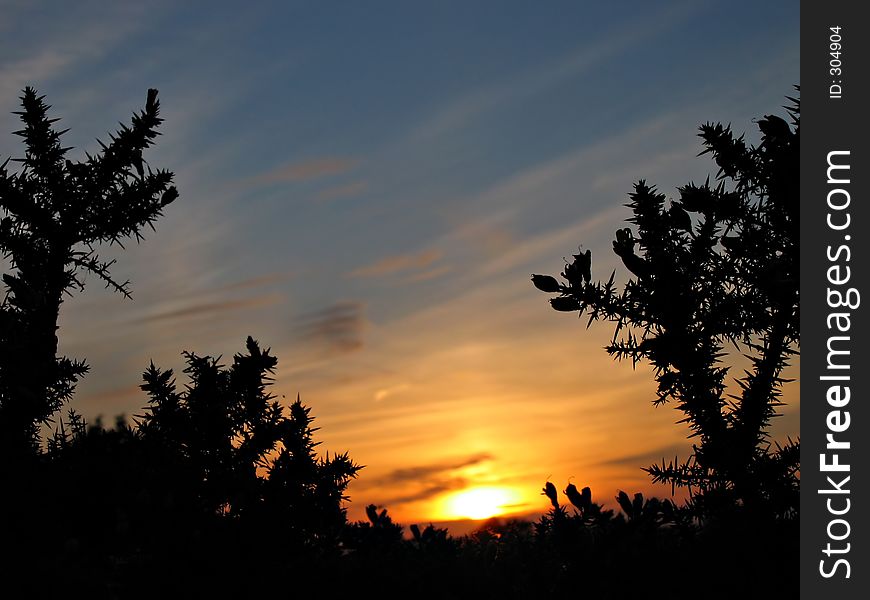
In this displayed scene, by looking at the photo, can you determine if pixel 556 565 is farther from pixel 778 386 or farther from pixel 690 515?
pixel 778 386

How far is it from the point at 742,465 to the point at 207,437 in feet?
14.0

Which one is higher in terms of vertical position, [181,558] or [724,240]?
[724,240]

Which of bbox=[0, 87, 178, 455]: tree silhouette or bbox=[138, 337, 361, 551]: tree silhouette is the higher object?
bbox=[0, 87, 178, 455]: tree silhouette

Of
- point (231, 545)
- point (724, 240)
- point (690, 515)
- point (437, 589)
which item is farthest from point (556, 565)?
point (724, 240)

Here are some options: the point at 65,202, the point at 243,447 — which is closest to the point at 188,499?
the point at 243,447

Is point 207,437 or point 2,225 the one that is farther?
point 2,225

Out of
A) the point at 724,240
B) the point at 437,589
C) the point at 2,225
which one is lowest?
the point at 437,589

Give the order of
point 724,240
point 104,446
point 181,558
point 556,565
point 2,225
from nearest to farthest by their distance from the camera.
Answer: point 181,558 < point 556,565 < point 104,446 < point 724,240 < point 2,225

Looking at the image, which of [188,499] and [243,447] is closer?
[188,499]

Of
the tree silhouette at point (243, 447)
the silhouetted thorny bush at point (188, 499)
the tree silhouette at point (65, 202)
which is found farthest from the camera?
the tree silhouette at point (65, 202)

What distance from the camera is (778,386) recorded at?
265 inches

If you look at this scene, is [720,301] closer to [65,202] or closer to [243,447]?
[243,447]

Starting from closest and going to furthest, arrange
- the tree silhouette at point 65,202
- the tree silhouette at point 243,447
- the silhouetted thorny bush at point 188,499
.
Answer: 1. the silhouetted thorny bush at point 188,499
2. the tree silhouette at point 243,447
3. the tree silhouette at point 65,202

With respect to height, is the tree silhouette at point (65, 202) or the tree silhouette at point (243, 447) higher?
the tree silhouette at point (65, 202)
